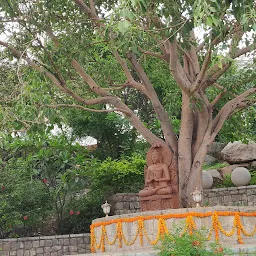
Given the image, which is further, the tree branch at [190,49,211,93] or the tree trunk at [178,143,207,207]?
the tree trunk at [178,143,207,207]

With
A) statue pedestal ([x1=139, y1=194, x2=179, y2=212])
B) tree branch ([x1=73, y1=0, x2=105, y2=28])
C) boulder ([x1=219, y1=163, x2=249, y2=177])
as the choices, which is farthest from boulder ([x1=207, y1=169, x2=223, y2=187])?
tree branch ([x1=73, y1=0, x2=105, y2=28])

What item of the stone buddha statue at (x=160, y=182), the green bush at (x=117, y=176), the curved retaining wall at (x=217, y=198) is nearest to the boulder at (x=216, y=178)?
the curved retaining wall at (x=217, y=198)

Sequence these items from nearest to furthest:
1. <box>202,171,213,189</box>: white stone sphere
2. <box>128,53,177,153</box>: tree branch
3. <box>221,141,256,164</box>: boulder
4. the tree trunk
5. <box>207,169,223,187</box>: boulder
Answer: the tree trunk
<box>128,53,177,153</box>: tree branch
<box>202,171,213,189</box>: white stone sphere
<box>207,169,223,187</box>: boulder
<box>221,141,256,164</box>: boulder

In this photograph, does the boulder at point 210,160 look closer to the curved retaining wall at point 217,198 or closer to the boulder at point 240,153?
the boulder at point 240,153

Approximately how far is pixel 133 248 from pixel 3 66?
19.5 ft

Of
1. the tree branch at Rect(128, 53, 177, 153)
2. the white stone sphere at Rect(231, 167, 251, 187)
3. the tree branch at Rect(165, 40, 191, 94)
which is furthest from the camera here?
the white stone sphere at Rect(231, 167, 251, 187)

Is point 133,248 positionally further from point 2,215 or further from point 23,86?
point 2,215

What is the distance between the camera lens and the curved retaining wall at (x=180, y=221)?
11559 mm

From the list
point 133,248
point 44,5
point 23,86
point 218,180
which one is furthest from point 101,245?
point 218,180

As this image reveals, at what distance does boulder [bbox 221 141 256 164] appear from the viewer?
2020 cm

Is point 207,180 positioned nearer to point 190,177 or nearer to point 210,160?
point 210,160

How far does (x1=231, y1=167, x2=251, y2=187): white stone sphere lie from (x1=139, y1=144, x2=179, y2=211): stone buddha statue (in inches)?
212

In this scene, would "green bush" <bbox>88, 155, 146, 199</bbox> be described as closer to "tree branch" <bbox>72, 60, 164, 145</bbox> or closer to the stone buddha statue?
the stone buddha statue

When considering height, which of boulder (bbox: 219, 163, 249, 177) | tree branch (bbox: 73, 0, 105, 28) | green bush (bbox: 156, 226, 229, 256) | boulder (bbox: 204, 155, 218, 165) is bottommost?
green bush (bbox: 156, 226, 229, 256)
